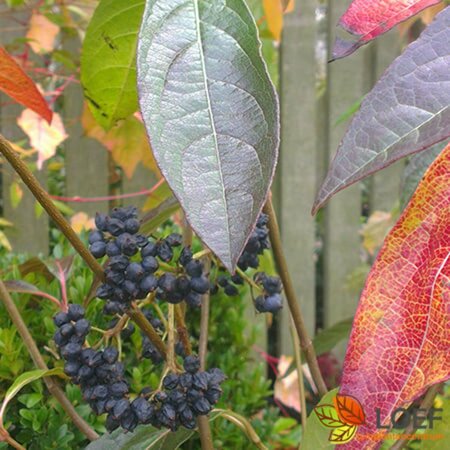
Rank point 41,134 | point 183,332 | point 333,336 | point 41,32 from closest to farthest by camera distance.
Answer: point 183,332 → point 333,336 → point 41,134 → point 41,32

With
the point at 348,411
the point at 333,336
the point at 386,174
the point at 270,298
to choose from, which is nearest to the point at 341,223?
the point at 386,174

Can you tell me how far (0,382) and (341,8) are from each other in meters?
1.99

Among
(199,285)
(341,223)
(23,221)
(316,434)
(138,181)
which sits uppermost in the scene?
(199,285)

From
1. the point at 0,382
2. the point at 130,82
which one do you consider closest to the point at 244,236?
the point at 130,82

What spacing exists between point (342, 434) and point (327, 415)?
5cm

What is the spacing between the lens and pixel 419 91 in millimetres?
358

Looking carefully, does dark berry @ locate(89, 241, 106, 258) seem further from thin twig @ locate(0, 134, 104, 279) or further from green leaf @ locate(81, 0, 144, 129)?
green leaf @ locate(81, 0, 144, 129)

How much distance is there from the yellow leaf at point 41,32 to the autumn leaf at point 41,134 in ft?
0.93

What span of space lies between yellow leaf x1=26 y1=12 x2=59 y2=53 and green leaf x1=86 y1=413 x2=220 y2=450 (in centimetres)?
119

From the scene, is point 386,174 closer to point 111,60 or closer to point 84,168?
point 84,168

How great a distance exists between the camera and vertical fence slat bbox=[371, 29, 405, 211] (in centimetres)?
243

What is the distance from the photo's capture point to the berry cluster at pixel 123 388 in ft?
1.60

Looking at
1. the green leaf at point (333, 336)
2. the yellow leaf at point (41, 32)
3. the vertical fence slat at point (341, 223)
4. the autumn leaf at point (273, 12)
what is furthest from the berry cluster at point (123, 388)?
the vertical fence slat at point (341, 223)

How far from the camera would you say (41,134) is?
1378 millimetres
